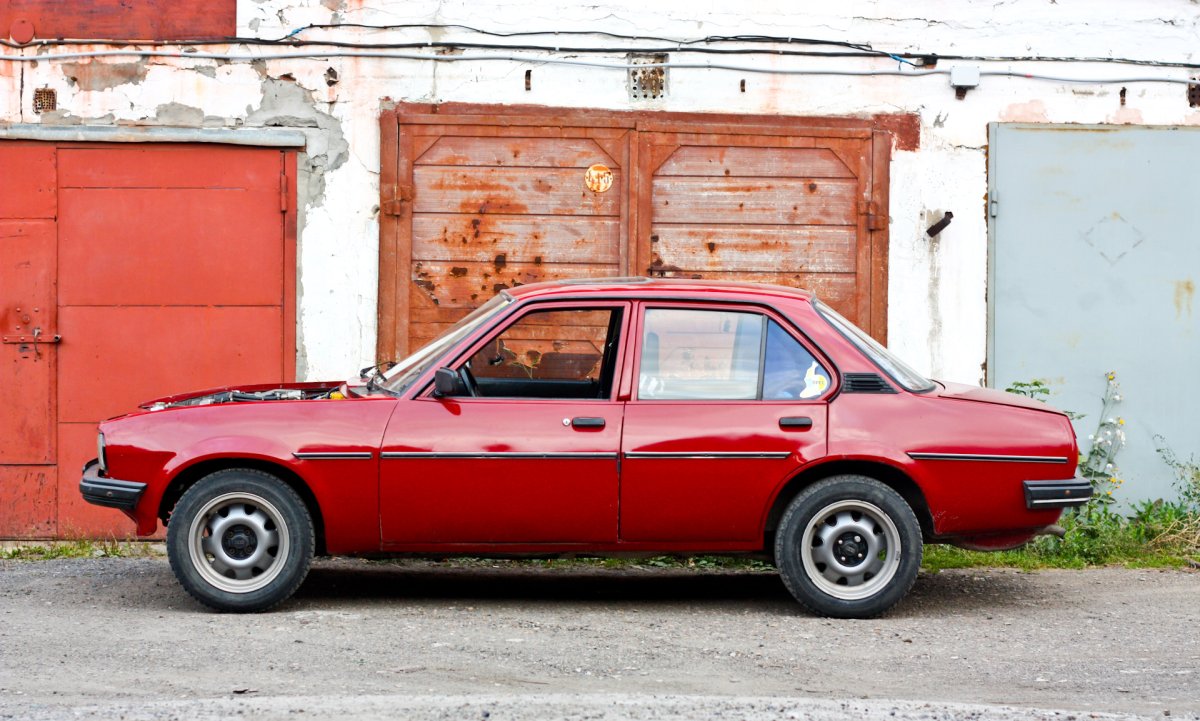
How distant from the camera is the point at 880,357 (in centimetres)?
704

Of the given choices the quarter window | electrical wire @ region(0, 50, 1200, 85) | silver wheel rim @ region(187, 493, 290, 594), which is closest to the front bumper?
silver wheel rim @ region(187, 493, 290, 594)

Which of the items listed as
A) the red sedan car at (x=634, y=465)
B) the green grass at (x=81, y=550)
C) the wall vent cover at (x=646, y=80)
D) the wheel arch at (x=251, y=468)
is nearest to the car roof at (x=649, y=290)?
the red sedan car at (x=634, y=465)

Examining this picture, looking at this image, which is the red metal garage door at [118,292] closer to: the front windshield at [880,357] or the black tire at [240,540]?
the black tire at [240,540]

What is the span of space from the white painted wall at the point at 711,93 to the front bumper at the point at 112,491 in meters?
3.05

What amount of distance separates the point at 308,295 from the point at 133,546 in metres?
1.96

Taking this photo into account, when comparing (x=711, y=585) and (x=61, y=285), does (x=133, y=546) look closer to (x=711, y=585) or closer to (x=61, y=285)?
(x=61, y=285)

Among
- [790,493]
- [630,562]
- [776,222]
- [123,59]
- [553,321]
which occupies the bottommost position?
[630,562]

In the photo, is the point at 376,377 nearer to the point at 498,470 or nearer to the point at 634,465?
the point at 498,470

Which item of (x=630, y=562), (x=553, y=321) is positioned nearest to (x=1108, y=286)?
(x=630, y=562)

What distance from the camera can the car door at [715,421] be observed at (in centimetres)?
675

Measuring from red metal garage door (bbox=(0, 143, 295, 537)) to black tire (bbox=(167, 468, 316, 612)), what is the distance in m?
3.19

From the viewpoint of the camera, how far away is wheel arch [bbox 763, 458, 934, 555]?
22.5ft

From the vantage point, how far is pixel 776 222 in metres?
10.0

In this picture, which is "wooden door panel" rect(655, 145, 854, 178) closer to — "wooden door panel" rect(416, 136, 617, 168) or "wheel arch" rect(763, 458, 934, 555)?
"wooden door panel" rect(416, 136, 617, 168)
